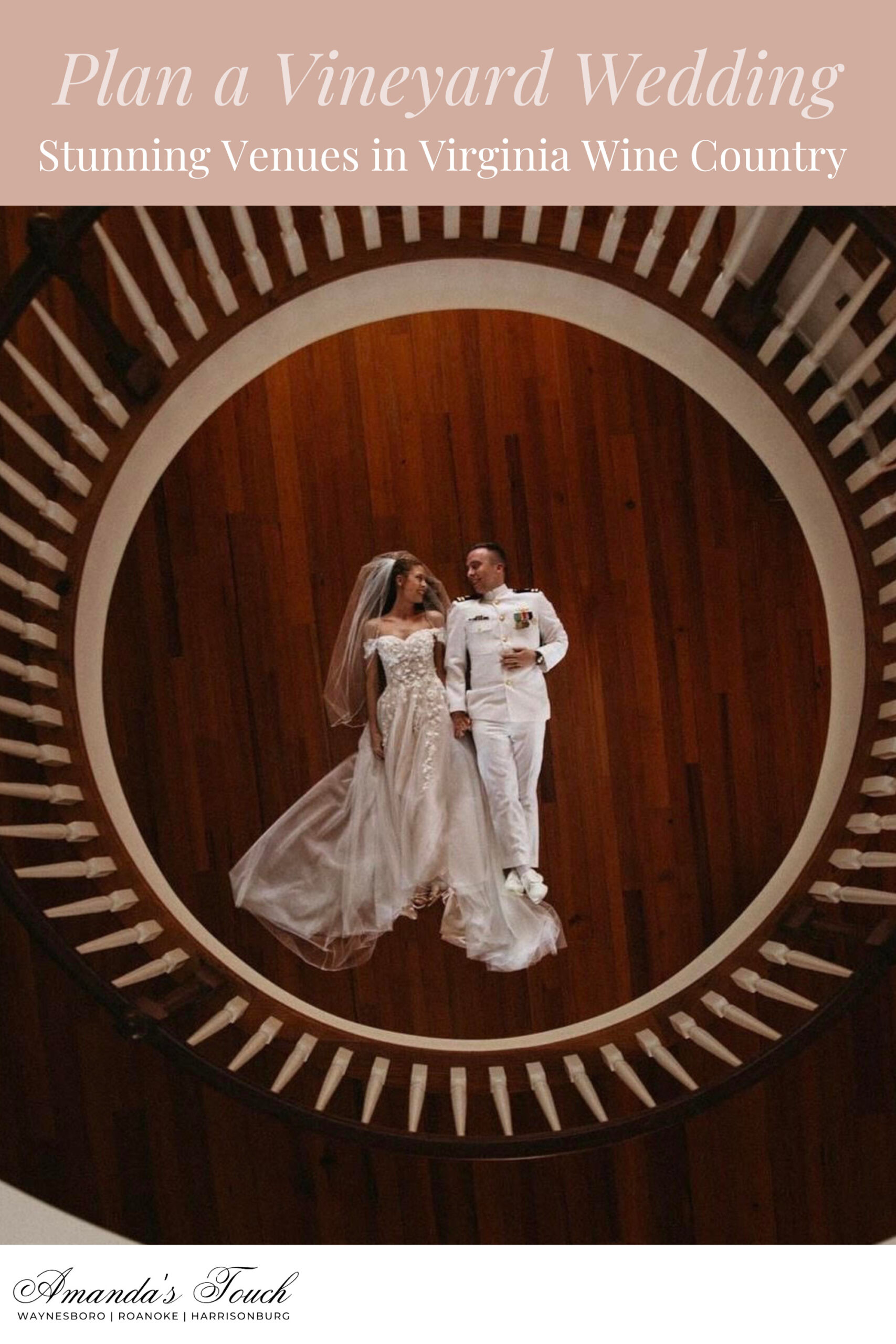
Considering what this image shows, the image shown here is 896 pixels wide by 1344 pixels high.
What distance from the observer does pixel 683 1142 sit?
3615 millimetres

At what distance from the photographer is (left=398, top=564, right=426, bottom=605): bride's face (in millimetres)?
3605

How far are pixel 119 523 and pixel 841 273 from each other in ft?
7.15

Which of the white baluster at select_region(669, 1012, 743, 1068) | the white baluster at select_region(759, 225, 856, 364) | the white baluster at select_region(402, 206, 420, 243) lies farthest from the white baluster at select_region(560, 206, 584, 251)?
the white baluster at select_region(669, 1012, 743, 1068)

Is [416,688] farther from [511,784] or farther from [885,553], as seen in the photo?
[885,553]

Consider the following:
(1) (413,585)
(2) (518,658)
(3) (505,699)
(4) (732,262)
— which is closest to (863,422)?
(4) (732,262)

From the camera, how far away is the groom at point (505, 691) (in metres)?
3.49

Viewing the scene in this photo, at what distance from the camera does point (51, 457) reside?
285 cm

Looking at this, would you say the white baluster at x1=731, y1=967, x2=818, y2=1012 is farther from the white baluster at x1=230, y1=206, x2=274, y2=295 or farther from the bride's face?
the white baluster at x1=230, y1=206, x2=274, y2=295

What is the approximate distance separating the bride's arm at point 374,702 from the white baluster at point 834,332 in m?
1.54

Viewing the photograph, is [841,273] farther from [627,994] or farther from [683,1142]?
[683,1142]

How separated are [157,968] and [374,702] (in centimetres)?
108

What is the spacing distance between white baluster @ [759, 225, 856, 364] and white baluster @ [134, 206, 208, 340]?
159 centimetres

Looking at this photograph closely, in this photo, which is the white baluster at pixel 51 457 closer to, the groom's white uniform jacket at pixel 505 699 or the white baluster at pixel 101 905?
the white baluster at pixel 101 905
